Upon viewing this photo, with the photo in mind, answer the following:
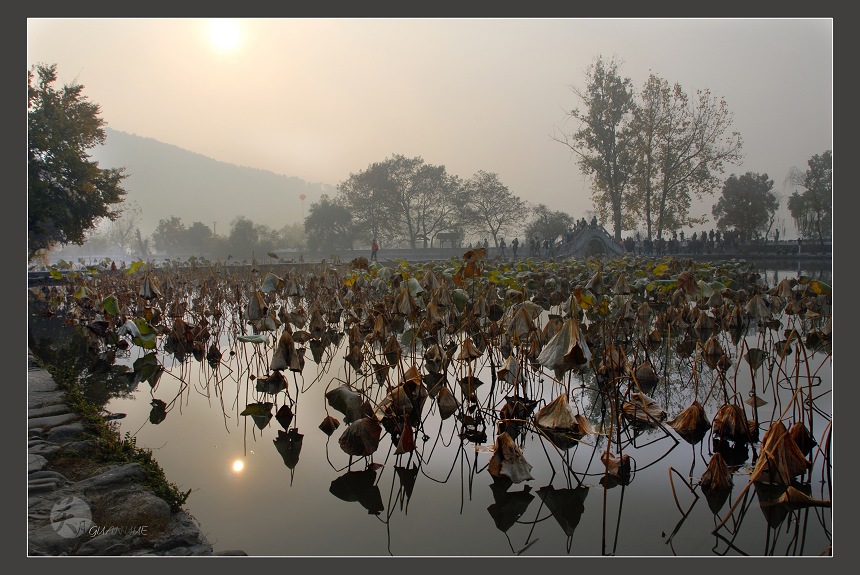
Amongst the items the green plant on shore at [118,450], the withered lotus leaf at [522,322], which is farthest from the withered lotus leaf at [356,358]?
the green plant on shore at [118,450]

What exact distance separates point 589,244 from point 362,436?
1379 centimetres

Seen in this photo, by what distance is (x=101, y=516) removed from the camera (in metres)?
2.67

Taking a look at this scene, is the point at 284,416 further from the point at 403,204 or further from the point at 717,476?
the point at 403,204

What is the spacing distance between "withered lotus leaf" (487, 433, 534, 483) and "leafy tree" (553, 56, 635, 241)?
423 centimetres

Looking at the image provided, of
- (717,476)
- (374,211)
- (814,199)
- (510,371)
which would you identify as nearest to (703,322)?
(814,199)

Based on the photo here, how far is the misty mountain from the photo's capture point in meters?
6.12

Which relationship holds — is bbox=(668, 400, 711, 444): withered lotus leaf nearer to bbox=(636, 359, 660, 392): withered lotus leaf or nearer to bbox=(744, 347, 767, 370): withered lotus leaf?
bbox=(636, 359, 660, 392): withered lotus leaf

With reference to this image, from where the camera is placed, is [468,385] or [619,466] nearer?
[619,466]

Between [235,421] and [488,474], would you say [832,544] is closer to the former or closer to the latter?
[488,474]

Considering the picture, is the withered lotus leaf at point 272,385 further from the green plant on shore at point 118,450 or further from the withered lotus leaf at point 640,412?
the withered lotus leaf at point 640,412

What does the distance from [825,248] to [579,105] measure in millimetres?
3415

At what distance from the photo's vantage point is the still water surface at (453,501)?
8.34 ft

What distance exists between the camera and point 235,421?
439cm

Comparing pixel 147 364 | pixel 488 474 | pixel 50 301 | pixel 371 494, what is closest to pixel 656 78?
pixel 488 474
